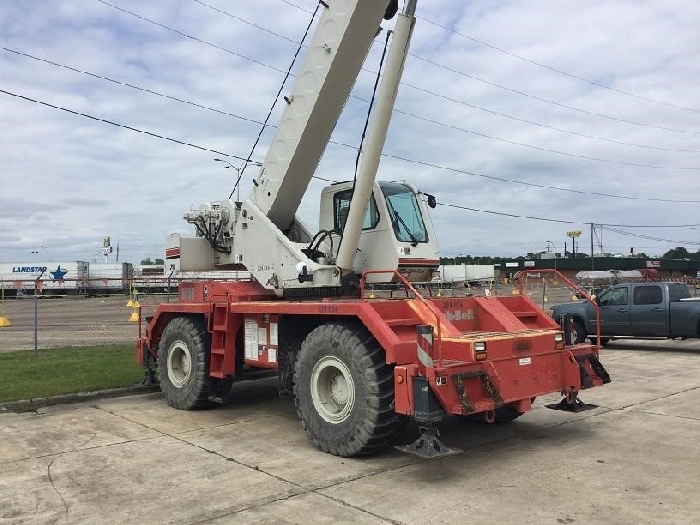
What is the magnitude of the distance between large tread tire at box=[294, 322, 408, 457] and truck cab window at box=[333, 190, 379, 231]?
1.85 metres

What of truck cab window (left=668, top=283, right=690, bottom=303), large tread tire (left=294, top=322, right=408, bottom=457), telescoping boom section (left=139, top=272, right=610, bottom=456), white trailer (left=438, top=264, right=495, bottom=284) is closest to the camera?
telescoping boom section (left=139, top=272, right=610, bottom=456)

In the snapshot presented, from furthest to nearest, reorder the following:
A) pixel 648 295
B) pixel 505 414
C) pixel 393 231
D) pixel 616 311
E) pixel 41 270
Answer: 1. pixel 41 270
2. pixel 616 311
3. pixel 648 295
4. pixel 393 231
5. pixel 505 414

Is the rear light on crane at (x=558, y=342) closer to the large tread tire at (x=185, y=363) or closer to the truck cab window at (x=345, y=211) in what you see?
the truck cab window at (x=345, y=211)

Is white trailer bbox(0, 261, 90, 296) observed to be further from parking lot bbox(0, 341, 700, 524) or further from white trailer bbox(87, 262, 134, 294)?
parking lot bbox(0, 341, 700, 524)

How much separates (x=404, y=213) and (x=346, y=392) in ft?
8.89

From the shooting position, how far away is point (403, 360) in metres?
5.78

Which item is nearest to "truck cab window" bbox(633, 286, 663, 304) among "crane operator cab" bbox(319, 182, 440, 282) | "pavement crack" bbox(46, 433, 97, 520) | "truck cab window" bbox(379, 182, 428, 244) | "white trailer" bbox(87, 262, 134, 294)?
"crane operator cab" bbox(319, 182, 440, 282)

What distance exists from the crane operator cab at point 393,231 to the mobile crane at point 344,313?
0.06ft

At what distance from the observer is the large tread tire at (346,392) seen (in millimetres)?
5914

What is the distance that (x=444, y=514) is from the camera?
186 inches

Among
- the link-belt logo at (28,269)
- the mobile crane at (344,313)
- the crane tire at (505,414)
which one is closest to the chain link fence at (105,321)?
the mobile crane at (344,313)

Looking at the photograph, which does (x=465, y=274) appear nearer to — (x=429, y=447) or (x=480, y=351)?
(x=480, y=351)

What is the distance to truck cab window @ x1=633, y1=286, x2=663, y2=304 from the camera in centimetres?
1565

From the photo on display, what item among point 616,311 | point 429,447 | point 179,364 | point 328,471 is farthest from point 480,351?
point 616,311
